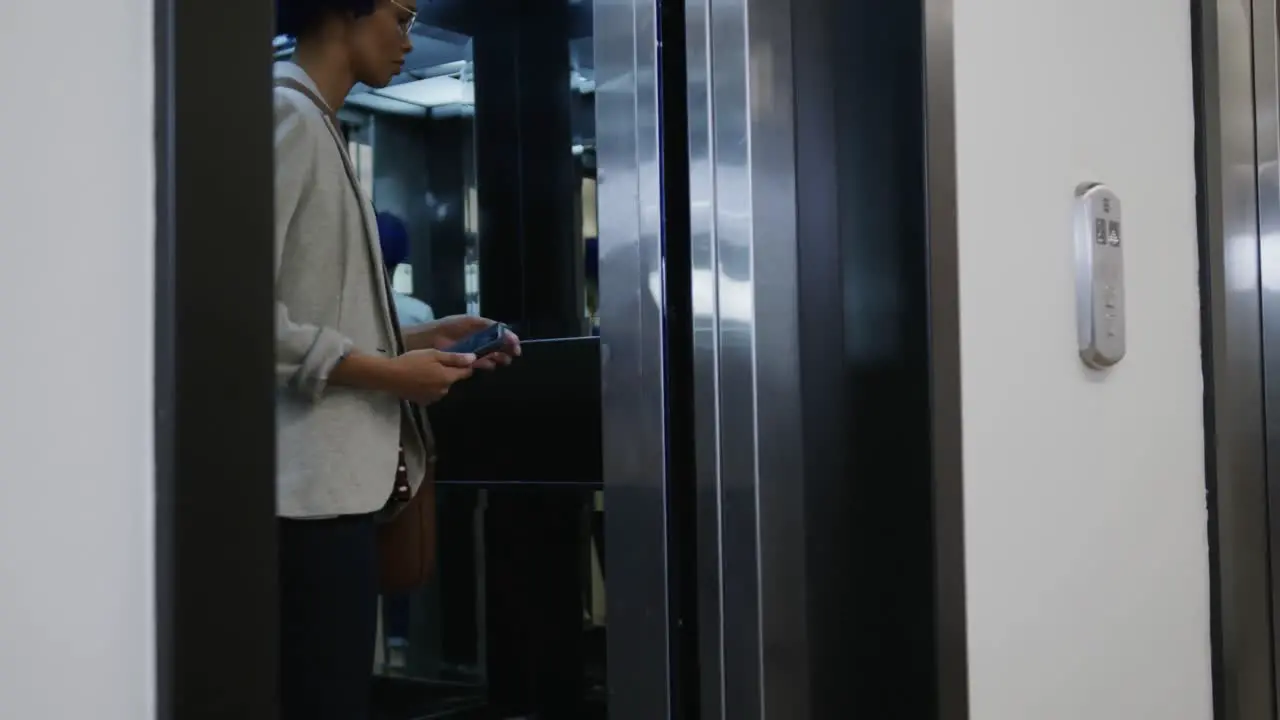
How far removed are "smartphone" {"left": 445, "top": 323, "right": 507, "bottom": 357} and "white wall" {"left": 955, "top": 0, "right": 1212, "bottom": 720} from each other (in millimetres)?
614

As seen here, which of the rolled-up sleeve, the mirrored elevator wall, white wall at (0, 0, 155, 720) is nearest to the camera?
white wall at (0, 0, 155, 720)

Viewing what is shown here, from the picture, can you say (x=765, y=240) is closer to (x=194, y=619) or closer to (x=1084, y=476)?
(x=1084, y=476)

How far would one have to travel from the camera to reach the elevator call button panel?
129cm

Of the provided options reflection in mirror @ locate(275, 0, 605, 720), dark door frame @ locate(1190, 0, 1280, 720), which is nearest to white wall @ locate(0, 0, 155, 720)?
dark door frame @ locate(1190, 0, 1280, 720)

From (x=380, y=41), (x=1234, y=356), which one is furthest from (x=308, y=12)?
(x=1234, y=356)

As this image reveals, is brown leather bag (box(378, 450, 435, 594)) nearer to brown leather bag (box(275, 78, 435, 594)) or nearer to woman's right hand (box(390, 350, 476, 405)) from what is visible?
brown leather bag (box(275, 78, 435, 594))

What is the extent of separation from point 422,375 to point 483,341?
20 cm

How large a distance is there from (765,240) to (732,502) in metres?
0.23

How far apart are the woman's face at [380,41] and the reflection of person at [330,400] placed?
77 mm

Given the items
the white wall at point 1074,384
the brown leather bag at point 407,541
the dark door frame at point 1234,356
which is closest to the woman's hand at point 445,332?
the brown leather bag at point 407,541

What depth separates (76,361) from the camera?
0.51 metres

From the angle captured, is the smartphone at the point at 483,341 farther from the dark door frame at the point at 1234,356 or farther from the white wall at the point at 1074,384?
the dark door frame at the point at 1234,356

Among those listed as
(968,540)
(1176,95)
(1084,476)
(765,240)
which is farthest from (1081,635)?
(1176,95)

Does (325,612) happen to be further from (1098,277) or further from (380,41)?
(1098,277)
